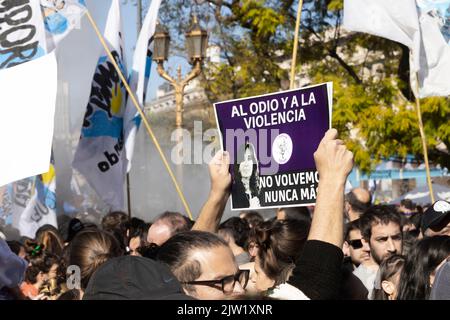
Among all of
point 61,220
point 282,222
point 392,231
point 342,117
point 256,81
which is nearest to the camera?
point 282,222

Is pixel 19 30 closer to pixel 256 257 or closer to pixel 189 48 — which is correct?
pixel 256 257

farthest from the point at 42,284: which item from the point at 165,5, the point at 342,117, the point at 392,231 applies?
the point at 165,5

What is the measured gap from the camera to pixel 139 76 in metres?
9.78

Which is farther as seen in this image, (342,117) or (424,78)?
(342,117)

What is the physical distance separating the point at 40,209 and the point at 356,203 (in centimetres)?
328

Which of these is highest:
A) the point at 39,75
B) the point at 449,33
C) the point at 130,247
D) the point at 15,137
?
the point at 449,33

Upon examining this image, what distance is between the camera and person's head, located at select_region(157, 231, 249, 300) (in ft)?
9.93

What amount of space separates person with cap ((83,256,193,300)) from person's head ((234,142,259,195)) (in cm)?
225

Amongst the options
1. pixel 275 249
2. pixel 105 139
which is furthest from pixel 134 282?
pixel 105 139

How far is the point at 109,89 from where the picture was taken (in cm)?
949

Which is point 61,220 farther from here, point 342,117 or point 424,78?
point 342,117

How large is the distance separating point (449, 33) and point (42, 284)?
222 inches

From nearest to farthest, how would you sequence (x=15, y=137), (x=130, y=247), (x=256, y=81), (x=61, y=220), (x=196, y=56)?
(x=15, y=137) < (x=130, y=247) < (x=61, y=220) < (x=196, y=56) < (x=256, y=81)

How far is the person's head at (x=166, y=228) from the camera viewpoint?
579 cm
